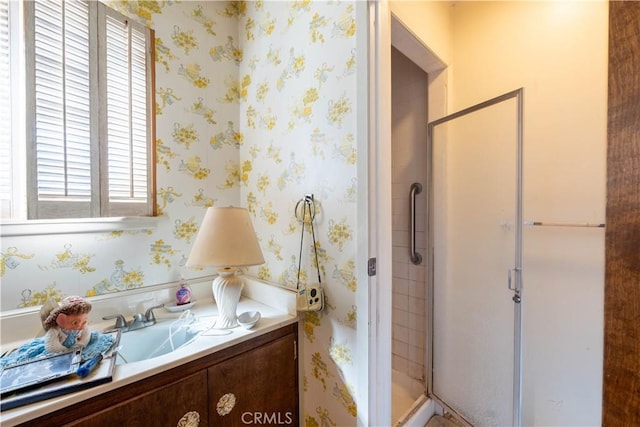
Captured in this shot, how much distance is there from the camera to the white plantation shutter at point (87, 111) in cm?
105

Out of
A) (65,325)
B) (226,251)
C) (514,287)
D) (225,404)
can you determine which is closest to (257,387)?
(225,404)

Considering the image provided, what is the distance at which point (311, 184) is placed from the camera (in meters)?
1.29

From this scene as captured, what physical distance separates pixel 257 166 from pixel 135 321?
38.0 inches

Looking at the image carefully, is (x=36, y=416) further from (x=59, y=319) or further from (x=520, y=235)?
(x=520, y=235)

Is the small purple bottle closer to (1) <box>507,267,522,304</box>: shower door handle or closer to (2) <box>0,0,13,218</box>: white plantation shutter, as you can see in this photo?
(2) <box>0,0,13,218</box>: white plantation shutter

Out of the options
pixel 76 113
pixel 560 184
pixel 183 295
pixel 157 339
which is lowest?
pixel 157 339

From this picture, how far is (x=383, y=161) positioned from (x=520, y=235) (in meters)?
0.80

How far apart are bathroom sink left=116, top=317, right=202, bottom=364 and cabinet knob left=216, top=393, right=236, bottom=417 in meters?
0.25

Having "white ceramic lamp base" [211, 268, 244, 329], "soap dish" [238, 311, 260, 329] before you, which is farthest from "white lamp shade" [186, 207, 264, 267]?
"soap dish" [238, 311, 260, 329]

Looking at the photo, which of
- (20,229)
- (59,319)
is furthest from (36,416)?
(20,229)

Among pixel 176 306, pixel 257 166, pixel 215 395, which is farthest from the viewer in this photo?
pixel 257 166

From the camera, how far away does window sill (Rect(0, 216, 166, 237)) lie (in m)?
1.03

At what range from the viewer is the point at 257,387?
114cm

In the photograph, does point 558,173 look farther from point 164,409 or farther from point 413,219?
point 164,409
